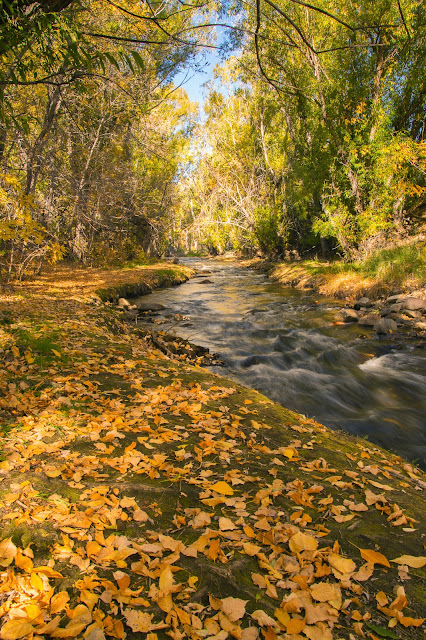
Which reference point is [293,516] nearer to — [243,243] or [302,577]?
[302,577]

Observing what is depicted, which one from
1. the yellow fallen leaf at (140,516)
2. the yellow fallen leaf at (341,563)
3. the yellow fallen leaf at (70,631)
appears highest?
the yellow fallen leaf at (70,631)

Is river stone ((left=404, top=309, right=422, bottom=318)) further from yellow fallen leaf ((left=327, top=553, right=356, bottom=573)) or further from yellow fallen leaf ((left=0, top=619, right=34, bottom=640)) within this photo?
yellow fallen leaf ((left=0, top=619, right=34, bottom=640))

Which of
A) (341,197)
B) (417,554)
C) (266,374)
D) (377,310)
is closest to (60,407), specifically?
(417,554)

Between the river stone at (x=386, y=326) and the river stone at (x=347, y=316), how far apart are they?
1.33m

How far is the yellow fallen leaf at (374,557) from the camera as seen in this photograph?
236cm

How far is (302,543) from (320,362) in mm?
7374

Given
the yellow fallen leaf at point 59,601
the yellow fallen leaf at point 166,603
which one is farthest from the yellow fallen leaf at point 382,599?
the yellow fallen leaf at point 59,601

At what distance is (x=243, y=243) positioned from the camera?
3794 cm

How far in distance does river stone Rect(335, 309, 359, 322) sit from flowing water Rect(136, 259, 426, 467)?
319mm

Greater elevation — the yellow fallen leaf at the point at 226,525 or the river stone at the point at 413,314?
the yellow fallen leaf at the point at 226,525

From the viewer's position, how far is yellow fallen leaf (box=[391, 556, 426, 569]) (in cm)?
236

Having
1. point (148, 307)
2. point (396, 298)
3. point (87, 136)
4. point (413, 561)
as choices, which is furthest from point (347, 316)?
point (87, 136)

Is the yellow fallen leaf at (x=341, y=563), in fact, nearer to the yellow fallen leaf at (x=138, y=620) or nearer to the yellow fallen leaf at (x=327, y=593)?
the yellow fallen leaf at (x=327, y=593)

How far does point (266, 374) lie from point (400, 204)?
546 inches
